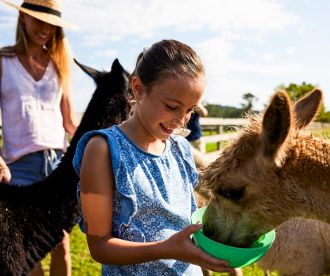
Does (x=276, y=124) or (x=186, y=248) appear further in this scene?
(x=276, y=124)

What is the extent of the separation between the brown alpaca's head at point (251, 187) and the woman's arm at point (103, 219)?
40cm

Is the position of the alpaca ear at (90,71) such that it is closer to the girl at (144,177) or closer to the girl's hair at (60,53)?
the girl's hair at (60,53)


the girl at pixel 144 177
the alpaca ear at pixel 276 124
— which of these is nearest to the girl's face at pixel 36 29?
the girl at pixel 144 177

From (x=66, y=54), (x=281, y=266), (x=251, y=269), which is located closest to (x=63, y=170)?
(x=66, y=54)

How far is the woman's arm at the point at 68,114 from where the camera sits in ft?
12.9

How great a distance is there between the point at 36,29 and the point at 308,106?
2.19m

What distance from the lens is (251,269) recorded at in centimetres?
538

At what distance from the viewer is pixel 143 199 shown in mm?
1888

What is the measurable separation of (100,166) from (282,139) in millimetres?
756

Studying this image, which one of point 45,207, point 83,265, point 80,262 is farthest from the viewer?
point 80,262

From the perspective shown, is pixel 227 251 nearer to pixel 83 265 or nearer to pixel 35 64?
pixel 35 64

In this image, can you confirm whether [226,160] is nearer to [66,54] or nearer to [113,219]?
[113,219]

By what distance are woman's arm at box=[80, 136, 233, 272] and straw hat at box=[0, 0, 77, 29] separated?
1.95m

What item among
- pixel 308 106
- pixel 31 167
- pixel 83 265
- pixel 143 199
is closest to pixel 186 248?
pixel 143 199
